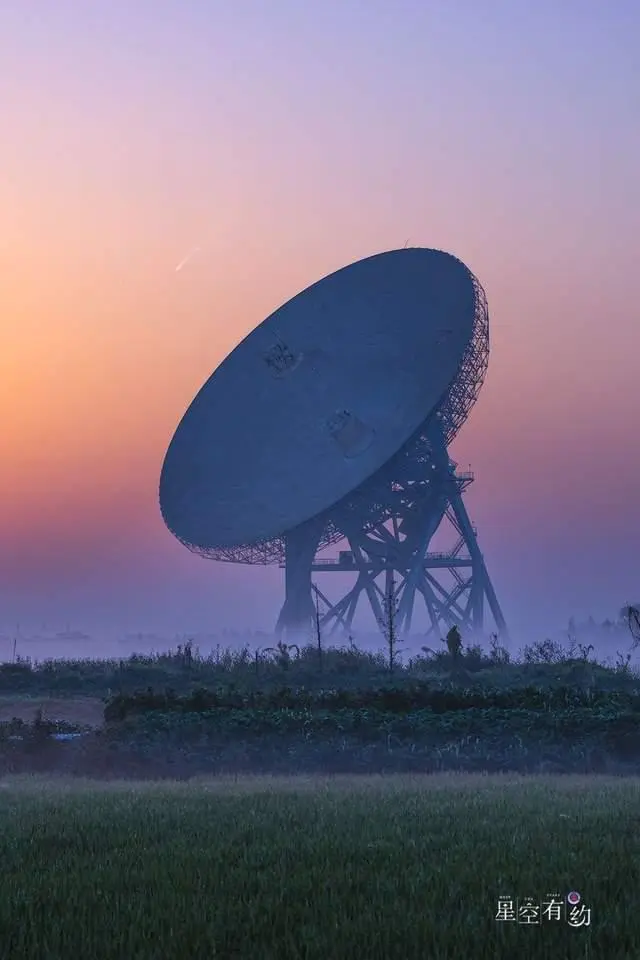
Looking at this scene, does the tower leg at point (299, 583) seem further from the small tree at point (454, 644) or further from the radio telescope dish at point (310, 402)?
the small tree at point (454, 644)

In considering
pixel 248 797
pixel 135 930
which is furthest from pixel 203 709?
pixel 135 930

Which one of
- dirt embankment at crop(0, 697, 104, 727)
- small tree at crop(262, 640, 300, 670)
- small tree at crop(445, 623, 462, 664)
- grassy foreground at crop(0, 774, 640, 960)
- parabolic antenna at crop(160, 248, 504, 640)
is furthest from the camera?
parabolic antenna at crop(160, 248, 504, 640)

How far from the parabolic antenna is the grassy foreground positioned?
37.9 meters

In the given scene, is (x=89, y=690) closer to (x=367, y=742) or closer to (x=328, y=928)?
(x=367, y=742)

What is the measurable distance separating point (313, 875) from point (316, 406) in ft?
147

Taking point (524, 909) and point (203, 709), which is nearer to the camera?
point (524, 909)

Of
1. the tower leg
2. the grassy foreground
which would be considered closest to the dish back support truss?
the tower leg

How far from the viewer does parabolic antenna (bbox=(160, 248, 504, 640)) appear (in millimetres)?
52562

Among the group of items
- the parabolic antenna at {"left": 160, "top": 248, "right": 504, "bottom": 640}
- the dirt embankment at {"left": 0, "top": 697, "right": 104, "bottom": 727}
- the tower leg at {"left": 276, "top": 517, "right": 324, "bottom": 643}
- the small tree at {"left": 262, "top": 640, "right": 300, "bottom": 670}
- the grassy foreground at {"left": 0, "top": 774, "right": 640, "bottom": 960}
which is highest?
the parabolic antenna at {"left": 160, "top": 248, "right": 504, "bottom": 640}

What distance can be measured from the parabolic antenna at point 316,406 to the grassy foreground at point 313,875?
37.9 metres

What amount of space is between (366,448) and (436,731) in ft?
94.7

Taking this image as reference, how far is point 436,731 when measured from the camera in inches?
995

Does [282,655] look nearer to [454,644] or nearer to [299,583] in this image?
[454,644]

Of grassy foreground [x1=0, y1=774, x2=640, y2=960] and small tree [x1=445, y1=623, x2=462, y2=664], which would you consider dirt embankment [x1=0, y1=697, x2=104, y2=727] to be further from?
grassy foreground [x1=0, y1=774, x2=640, y2=960]
